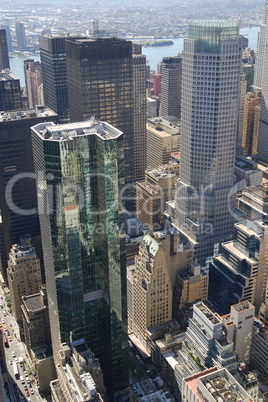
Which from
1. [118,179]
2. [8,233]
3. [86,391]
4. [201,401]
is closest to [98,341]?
[86,391]

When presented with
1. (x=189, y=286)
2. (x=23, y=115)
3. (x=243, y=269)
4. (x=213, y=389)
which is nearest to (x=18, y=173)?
(x=23, y=115)

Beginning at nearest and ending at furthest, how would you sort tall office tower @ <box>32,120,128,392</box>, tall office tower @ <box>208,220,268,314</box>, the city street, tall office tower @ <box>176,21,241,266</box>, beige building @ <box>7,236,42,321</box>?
tall office tower @ <box>32,120,128,392</box> → the city street → tall office tower @ <box>208,220,268,314</box> → tall office tower @ <box>176,21,241,266</box> → beige building @ <box>7,236,42,321</box>

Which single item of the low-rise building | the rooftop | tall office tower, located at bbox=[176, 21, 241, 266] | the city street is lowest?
the city street

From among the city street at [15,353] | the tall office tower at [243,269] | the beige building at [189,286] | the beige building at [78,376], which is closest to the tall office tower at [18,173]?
the city street at [15,353]

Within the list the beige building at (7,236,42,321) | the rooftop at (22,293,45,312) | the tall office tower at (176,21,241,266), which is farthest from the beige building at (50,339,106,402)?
the tall office tower at (176,21,241,266)

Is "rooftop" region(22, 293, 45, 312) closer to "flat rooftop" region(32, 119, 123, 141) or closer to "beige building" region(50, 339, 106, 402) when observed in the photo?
"beige building" region(50, 339, 106, 402)

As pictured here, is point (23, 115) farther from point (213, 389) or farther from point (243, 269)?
point (213, 389)

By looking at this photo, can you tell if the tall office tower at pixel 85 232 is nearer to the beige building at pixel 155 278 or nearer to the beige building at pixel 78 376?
the beige building at pixel 78 376
